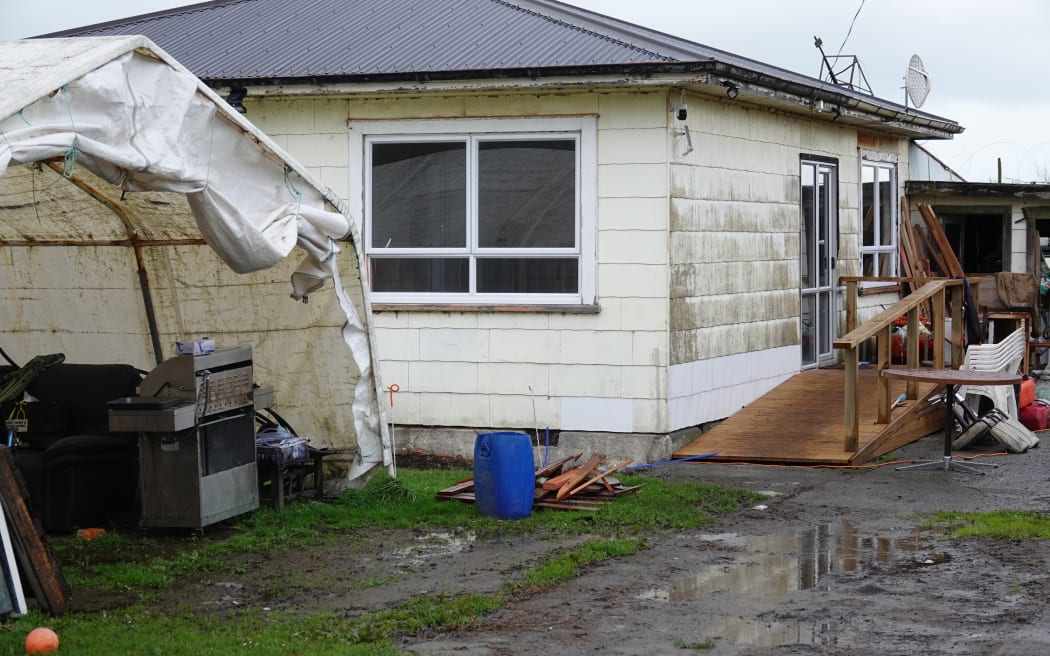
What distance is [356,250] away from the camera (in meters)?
9.60

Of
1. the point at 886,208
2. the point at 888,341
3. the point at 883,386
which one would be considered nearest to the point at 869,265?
the point at 886,208

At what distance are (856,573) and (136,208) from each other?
5468 millimetres

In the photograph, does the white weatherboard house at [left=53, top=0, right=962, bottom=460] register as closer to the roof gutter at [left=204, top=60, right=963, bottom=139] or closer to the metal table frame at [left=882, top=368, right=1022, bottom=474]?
the roof gutter at [left=204, top=60, right=963, bottom=139]

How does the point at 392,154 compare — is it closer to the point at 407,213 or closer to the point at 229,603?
the point at 407,213

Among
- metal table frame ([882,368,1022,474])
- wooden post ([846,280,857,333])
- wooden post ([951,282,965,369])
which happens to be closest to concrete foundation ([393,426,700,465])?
metal table frame ([882,368,1022,474])

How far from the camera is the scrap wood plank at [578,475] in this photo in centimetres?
984

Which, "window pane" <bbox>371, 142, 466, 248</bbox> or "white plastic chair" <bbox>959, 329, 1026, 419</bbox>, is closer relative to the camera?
"window pane" <bbox>371, 142, 466, 248</bbox>

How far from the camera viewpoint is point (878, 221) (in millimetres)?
17391

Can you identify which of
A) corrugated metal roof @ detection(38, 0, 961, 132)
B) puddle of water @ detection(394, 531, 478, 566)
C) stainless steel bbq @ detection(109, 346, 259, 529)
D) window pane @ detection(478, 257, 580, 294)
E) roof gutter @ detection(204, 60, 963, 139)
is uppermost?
corrugated metal roof @ detection(38, 0, 961, 132)

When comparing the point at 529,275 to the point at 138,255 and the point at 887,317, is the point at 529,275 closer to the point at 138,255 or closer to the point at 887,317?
the point at 887,317

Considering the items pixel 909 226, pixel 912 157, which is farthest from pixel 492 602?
pixel 912 157

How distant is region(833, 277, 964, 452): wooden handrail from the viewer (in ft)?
37.4

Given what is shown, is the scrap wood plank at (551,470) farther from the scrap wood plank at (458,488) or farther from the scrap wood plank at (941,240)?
the scrap wood plank at (941,240)

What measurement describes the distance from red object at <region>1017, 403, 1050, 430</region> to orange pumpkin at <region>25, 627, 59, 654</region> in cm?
1033
